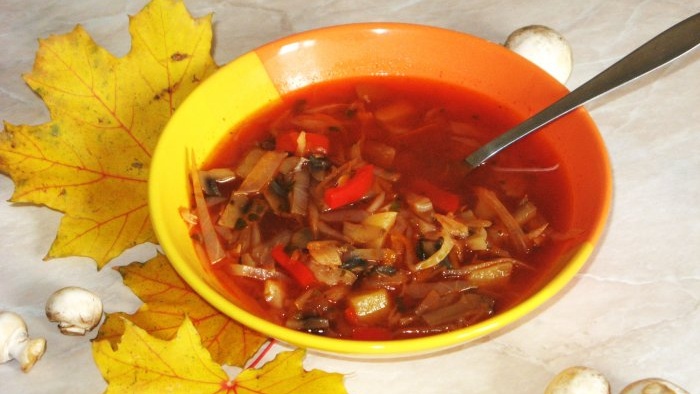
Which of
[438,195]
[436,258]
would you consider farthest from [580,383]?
[438,195]

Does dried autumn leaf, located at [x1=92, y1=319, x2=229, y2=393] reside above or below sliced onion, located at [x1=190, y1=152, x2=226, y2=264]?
below

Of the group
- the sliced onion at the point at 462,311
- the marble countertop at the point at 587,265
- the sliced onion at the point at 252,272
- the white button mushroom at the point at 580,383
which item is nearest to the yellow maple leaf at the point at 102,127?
the marble countertop at the point at 587,265

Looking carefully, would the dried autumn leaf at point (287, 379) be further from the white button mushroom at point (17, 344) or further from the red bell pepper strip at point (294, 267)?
the white button mushroom at point (17, 344)

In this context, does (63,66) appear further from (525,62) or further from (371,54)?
(525,62)

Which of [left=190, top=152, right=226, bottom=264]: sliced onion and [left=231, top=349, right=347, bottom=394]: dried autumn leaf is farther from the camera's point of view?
[left=190, top=152, right=226, bottom=264]: sliced onion

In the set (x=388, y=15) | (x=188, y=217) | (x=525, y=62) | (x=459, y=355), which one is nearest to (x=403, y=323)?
(x=459, y=355)

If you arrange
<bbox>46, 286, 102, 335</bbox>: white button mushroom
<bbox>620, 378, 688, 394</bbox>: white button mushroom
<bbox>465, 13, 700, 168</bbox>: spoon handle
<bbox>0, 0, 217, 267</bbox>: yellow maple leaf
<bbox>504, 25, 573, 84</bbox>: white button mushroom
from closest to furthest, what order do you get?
1. <bbox>620, 378, 688, 394</bbox>: white button mushroom
2. <bbox>46, 286, 102, 335</bbox>: white button mushroom
3. <bbox>465, 13, 700, 168</bbox>: spoon handle
4. <bbox>0, 0, 217, 267</bbox>: yellow maple leaf
5. <bbox>504, 25, 573, 84</bbox>: white button mushroom

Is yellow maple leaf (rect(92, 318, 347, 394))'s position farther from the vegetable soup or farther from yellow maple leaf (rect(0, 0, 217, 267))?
yellow maple leaf (rect(0, 0, 217, 267))

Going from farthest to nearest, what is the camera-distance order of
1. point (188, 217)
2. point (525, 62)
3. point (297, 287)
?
point (525, 62)
point (188, 217)
point (297, 287)

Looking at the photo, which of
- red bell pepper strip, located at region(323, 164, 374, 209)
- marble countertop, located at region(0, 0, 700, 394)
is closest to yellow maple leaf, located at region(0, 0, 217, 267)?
marble countertop, located at region(0, 0, 700, 394)
